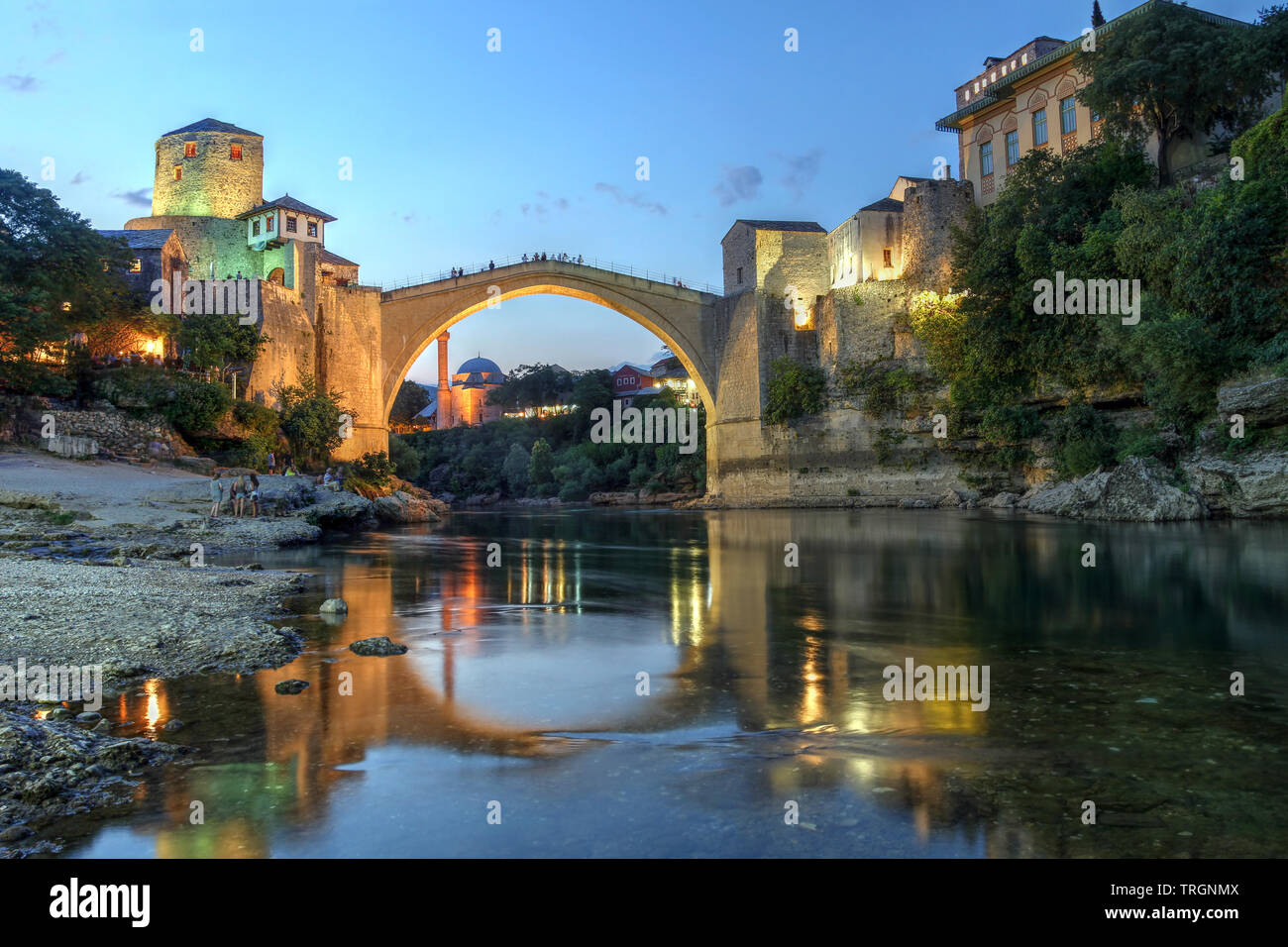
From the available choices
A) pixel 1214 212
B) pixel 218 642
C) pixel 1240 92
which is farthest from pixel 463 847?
pixel 1240 92

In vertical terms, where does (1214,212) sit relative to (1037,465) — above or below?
above

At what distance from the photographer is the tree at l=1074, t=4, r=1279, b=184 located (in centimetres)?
2317

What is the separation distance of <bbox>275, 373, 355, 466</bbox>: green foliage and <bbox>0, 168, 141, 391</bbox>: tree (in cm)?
617

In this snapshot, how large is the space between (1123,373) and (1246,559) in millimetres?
14666

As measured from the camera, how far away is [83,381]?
910 inches

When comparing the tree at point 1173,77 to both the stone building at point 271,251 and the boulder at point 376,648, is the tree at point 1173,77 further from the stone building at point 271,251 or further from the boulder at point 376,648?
the stone building at point 271,251

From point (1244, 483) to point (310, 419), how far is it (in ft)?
87.8

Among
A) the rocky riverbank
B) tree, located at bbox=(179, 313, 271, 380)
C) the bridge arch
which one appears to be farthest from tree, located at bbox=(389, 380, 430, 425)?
the rocky riverbank

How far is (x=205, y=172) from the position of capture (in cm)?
3391

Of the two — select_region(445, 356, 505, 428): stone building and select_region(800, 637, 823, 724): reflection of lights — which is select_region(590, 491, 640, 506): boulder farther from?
select_region(800, 637, 823, 724): reflection of lights

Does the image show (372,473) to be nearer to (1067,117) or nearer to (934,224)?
(934,224)
